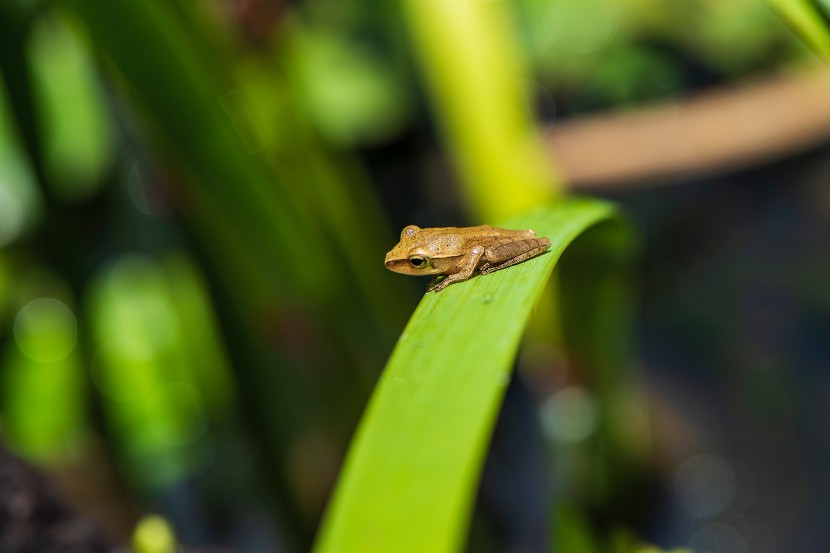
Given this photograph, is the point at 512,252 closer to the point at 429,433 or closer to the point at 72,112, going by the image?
the point at 429,433

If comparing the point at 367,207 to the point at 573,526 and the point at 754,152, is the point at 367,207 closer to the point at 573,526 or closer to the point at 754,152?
the point at 573,526

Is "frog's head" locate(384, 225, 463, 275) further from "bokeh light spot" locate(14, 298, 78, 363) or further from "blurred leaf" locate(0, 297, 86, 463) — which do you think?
"bokeh light spot" locate(14, 298, 78, 363)

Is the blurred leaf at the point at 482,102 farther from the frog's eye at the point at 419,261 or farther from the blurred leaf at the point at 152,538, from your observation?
the blurred leaf at the point at 152,538

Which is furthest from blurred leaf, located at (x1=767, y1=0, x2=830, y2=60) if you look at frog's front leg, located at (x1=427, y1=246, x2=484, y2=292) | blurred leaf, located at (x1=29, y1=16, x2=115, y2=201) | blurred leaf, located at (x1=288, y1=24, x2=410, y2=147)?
blurred leaf, located at (x1=29, y1=16, x2=115, y2=201)

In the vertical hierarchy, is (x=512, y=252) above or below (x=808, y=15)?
below

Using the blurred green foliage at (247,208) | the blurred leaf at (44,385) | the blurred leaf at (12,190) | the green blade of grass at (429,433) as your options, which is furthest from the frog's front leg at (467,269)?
the blurred leaf at (12,190)

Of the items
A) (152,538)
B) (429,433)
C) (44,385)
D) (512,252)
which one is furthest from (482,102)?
(44,385)

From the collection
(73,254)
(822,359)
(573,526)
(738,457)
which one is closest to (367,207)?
(73,254)
